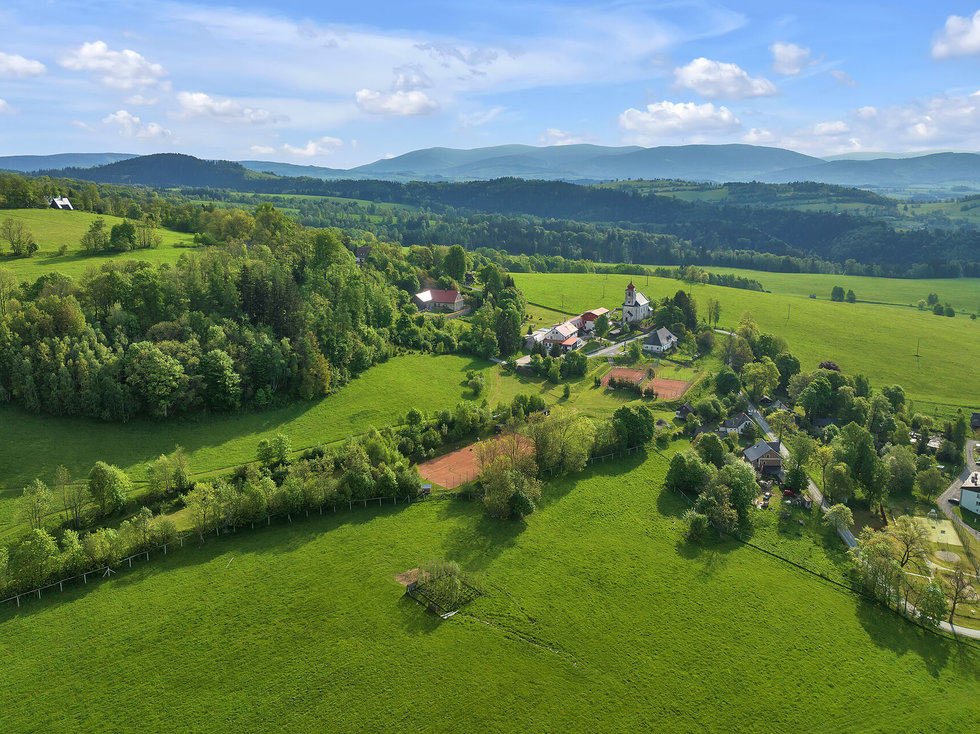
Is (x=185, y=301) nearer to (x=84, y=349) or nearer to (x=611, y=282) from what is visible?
(x=84, y=349)

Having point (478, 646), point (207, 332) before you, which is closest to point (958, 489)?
point (478, 646)

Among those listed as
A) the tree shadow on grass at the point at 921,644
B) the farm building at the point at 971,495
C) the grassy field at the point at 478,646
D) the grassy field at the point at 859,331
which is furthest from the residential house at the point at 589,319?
the tree shadow on grass at the point at 921,644

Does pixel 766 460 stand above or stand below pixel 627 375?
below

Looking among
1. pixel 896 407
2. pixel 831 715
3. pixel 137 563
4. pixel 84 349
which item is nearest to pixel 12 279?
pixel 84 349

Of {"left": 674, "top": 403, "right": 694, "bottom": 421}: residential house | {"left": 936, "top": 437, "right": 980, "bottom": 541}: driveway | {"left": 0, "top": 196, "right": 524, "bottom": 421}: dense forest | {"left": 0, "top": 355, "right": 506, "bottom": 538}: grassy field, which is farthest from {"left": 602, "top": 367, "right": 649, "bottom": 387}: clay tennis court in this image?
{"left": 936, "top": 437, "right": 980, "bottom": 541}: driveway

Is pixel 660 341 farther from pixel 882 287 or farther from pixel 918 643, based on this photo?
pixel 882 287

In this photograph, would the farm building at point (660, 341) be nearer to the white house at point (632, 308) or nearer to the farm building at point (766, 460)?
the white house at point (632, 308)
